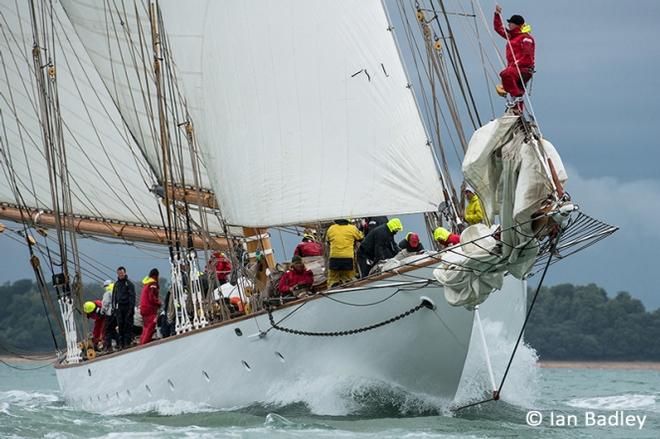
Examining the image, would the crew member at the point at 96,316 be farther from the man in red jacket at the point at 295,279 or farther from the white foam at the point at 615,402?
the white foam at the point at 615,402

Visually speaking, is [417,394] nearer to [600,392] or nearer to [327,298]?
[327,298]

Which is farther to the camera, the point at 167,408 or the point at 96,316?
the point at 96,316

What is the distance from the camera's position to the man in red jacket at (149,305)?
94.3 feet

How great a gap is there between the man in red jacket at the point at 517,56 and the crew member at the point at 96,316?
1323 cm

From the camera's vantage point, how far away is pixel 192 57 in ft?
88.8

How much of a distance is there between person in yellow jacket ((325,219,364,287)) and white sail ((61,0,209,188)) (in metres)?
6.85

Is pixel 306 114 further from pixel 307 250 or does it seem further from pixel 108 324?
pixel 108 324

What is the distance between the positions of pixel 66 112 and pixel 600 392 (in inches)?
574

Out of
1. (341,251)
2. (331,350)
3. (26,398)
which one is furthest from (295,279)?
(26,398)

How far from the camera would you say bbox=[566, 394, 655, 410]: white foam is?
30.5 meters

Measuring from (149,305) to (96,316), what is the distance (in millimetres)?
3183

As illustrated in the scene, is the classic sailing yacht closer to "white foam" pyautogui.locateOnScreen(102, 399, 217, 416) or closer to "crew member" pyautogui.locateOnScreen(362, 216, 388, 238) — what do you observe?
"white foam" pyautogui.locateOnScreen(102, 399, 217, 416)

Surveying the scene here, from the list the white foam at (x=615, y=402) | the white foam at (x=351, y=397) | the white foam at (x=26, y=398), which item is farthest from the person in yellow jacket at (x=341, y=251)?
the white foam at (x=26, y=398)

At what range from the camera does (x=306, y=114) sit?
82.1 ft
